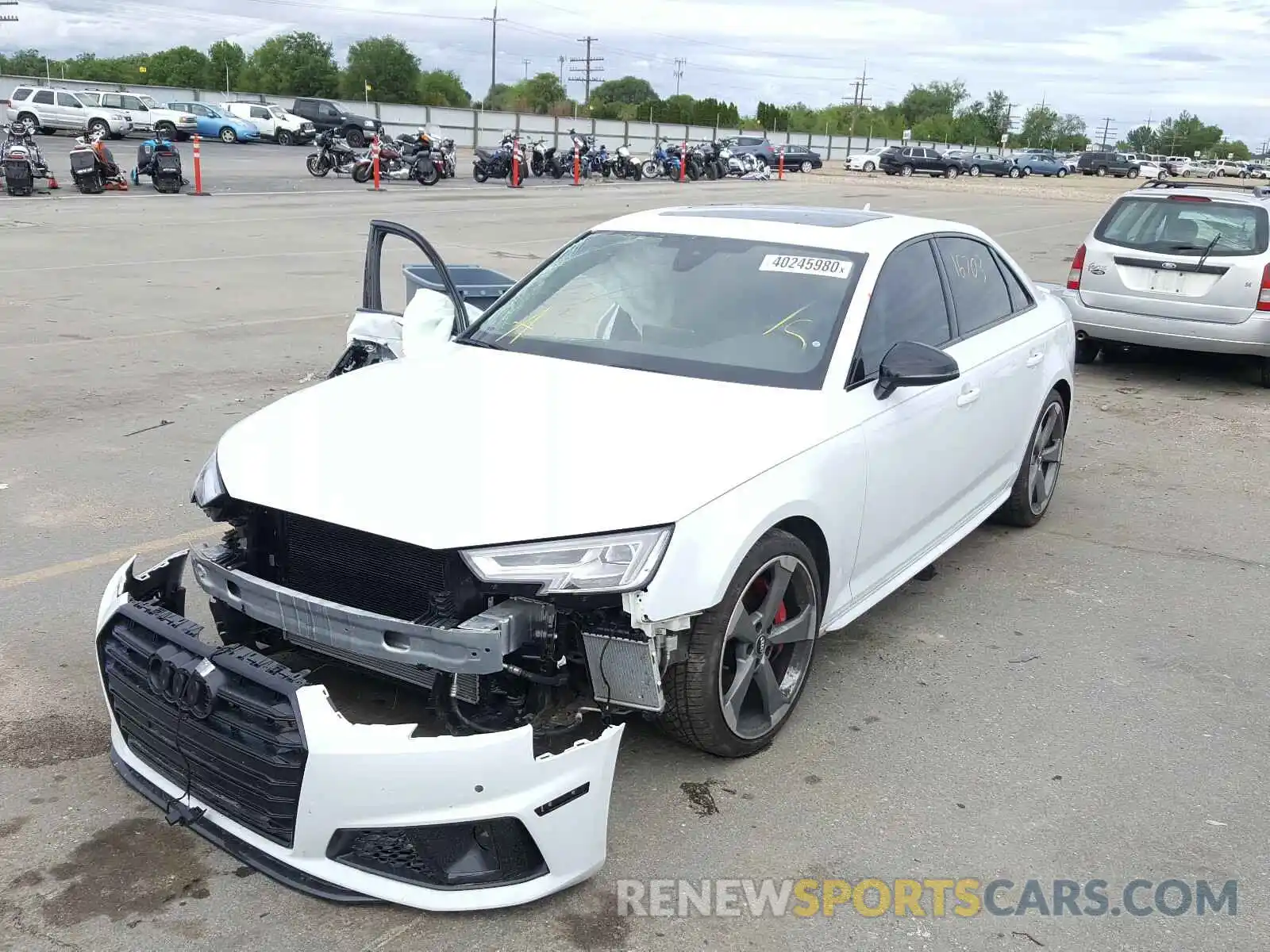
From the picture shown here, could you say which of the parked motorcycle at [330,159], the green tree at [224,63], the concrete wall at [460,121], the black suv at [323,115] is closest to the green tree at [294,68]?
the green tree at [224,63]

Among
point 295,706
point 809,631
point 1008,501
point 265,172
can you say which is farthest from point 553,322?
point 265,172

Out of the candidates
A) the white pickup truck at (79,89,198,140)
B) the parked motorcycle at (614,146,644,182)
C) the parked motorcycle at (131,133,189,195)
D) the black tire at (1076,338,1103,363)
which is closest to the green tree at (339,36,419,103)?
the white pickup truck at (79,89,198,140)

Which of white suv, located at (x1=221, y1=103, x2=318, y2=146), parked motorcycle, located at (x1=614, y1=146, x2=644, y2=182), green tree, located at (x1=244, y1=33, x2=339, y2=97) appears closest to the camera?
parked motorcycle, located at (x1=614, y1=146, x2=644, y2=182)

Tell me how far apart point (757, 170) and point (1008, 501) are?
1664 inches

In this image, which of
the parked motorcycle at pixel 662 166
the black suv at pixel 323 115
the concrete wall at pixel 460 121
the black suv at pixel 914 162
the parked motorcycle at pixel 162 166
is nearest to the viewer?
the parked motorcycle at pixel 162 166

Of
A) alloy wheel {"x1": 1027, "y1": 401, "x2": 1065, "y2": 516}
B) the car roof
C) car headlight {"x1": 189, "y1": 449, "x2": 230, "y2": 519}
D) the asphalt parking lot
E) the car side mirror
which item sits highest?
the car roof

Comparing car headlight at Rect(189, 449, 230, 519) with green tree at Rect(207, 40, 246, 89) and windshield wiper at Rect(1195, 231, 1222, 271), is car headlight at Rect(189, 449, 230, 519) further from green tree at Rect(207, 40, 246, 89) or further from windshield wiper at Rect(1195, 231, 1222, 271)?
green tree at Rect(207, 40, 246, 89)

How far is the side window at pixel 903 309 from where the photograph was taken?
14.0 ft

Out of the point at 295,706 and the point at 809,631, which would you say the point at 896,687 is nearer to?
the point at 809,631

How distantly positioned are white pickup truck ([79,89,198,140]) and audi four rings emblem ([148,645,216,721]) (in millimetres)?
41884

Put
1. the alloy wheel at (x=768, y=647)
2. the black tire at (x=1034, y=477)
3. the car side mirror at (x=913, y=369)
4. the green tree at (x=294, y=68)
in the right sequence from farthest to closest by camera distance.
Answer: the green tree at (x=294, y=68) < the black tire at (x=1034, y=477) < the car side mirror at (x=913, y=369) < the alloy wheel at (x=768, y=647)

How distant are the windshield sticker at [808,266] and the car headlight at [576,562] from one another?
1751mm

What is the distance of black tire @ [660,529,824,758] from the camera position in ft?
10.8

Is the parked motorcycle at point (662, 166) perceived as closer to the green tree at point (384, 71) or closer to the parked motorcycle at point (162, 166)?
the parked motorcycle at point (162, 166)
